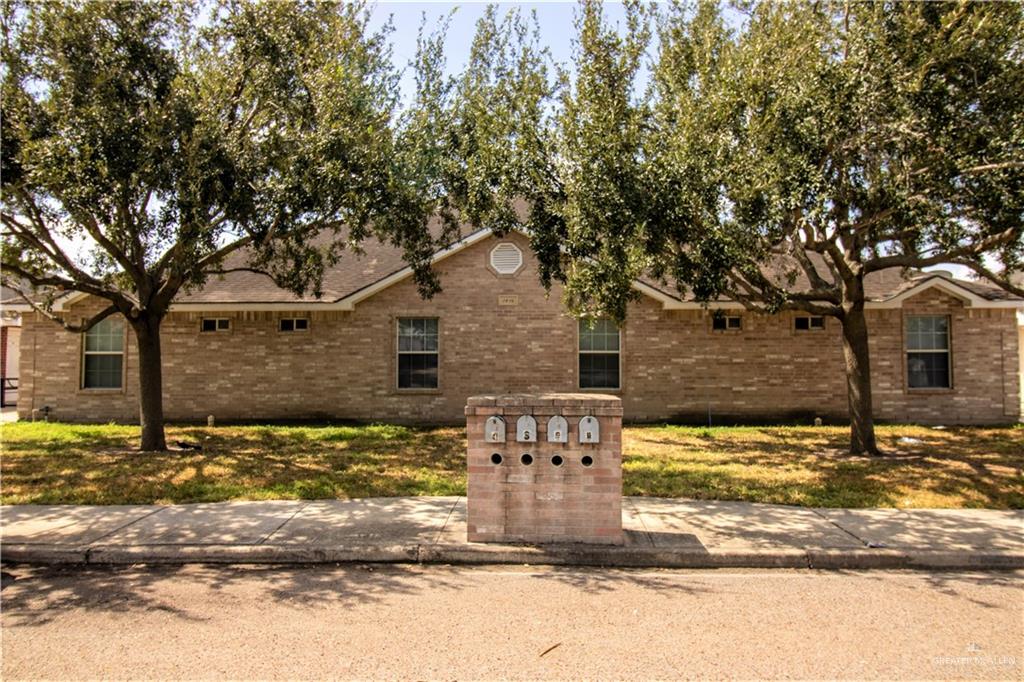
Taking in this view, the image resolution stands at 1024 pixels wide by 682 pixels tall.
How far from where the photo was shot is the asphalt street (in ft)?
13.0

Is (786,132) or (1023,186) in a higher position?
(786,132)

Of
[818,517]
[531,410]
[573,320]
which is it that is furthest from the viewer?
[573,320]

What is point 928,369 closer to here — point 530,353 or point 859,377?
point 859,377

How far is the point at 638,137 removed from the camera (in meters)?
9.64

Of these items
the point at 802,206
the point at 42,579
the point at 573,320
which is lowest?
the point at 42,579

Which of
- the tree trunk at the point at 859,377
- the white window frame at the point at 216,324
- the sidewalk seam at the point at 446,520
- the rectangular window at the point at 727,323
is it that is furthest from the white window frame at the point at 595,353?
the white window frame at the point at 216,324

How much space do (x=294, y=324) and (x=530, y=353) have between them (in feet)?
19.2

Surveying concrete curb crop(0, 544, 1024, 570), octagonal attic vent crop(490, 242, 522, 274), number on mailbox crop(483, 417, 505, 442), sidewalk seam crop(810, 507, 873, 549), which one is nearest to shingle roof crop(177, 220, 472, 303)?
octagonal attic vent crop(490, 242, 522, 274)

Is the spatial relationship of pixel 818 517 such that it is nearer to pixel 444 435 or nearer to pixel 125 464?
pixel 444 435

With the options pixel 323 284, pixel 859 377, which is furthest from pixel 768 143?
pixel 323 284

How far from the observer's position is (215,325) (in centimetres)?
1612

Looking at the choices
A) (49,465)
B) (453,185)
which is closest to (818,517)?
(453,185)

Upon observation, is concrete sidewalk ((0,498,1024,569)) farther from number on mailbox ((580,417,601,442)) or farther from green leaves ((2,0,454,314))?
green leaves ((2,0,454,314))

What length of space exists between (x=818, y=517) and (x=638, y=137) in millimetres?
5733
